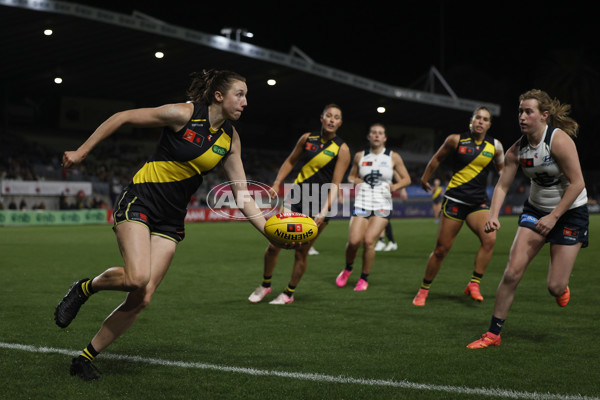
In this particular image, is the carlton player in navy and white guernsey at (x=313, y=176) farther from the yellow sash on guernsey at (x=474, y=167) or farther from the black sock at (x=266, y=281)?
the yellow sash on guernsey at (x=474, y=167)

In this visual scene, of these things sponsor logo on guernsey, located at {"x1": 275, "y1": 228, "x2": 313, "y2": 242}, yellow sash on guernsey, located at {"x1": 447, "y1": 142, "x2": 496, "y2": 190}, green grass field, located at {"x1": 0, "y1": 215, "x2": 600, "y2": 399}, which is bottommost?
green grass field, located at {"x1": 0, "y1": 215, "x2": 600, "y2": 399}

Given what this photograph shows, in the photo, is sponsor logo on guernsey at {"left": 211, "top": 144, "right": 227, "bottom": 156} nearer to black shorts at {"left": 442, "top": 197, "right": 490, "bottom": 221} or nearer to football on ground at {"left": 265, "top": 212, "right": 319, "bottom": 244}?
football on ground at {"left": 265, "top": 212, "right": 319, "bottom": 244}

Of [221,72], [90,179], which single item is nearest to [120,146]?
[90,179]

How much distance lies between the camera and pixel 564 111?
248 inches

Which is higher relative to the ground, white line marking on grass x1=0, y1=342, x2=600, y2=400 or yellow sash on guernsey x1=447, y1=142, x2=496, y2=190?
yellow sash on guernsey x1=447, y1=142, x2=496, y2=190

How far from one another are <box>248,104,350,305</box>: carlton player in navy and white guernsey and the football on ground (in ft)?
9.89

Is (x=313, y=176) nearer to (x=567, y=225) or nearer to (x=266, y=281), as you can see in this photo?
(x=266, y=281)

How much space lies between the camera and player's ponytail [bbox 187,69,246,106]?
533 centimetres

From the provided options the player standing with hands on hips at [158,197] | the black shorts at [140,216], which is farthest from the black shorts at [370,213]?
the black shorts at [140,216]

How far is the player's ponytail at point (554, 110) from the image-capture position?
6.08 metres

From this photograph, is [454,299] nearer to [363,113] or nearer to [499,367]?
[499,367]

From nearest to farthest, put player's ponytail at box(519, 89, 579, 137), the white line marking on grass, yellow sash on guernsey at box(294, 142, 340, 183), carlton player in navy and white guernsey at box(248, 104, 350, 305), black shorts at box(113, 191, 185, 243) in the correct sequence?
the white line marking on grass → black shorts at box(113, 191, 185, 243) → player's ponytail at box(519, 89, 579, 137) → carlton player in navy and white guernsey at box(248, 104, 350, 305) → yellow sash on guernsey at box(294, 142, 340, 183)

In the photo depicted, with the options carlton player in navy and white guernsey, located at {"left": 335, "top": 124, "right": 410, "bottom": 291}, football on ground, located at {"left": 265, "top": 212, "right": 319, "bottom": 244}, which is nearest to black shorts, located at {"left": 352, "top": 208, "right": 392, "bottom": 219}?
carlton player in navy and white guernsey, located at {"left": 335, "top": 124, "right": 410, "bottom": 291}

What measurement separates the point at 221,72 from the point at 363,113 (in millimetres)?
43480
